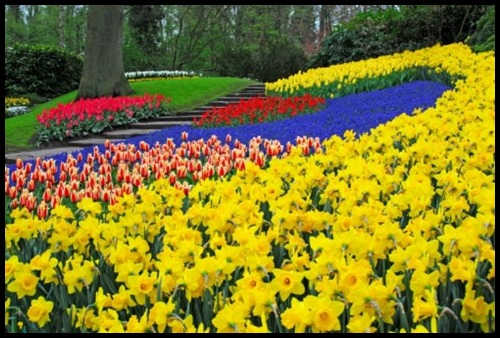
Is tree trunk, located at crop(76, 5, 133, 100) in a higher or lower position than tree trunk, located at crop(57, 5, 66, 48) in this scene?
lower

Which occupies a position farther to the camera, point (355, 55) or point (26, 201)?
point (355, 55)

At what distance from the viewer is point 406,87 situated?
1024cm

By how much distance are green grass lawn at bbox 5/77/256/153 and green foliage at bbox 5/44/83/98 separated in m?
4.99

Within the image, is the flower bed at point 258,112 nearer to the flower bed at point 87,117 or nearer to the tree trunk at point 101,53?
the flower bed at point 87,117

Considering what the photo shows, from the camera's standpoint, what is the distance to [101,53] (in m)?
14.6

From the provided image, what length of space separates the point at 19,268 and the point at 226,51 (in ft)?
83.7

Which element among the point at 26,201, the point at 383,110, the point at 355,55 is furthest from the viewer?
the point at 355,55

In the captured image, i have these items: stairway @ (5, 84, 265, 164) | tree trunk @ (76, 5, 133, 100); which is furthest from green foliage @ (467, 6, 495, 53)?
tree trunk @ (76, 5, 133, 100)

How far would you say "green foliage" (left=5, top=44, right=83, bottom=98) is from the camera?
71.3 feet

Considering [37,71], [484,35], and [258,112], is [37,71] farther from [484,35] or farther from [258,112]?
[484,35]

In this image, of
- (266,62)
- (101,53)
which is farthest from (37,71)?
(266,62)

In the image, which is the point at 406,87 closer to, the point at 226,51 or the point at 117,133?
the point at 117,133

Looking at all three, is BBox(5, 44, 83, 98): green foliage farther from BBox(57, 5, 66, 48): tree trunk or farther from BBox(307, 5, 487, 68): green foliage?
BBox(57, 5, 66, 48): tree trunk
